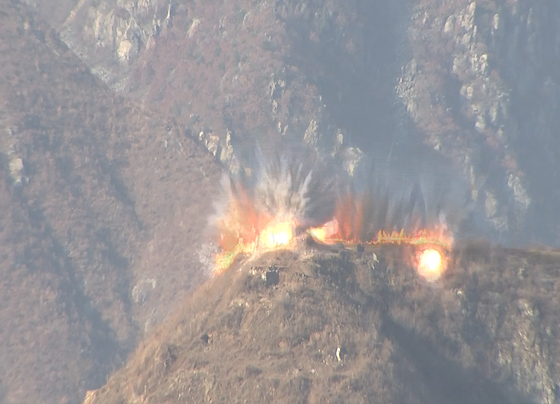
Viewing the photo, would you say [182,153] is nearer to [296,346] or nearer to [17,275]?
[17,275]

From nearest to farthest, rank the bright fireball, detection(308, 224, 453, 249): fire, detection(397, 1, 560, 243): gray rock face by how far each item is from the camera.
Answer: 1. the bright fireball
2. detection(308, 224, 453, 249): fire
3. detection(397, 1, 560, 243): gray rock face

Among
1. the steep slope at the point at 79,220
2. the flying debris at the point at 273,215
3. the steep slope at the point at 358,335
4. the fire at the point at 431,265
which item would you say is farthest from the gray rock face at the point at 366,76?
the steep slope at the point at 358,335

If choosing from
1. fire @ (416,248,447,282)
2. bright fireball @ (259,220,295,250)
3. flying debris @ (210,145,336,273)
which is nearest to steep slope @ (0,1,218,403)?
flying debris @ (210,145,336,273)

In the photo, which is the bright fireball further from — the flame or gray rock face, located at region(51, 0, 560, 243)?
gray rock face, located at region(51, 0, 560, 243)

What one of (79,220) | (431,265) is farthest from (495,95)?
(431,265)

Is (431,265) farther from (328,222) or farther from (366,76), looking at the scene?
(366,76)

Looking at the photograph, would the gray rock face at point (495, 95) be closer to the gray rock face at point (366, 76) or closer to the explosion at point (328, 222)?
the gray rock face at point (366, 76)

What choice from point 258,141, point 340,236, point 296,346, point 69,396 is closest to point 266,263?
point 296,346
